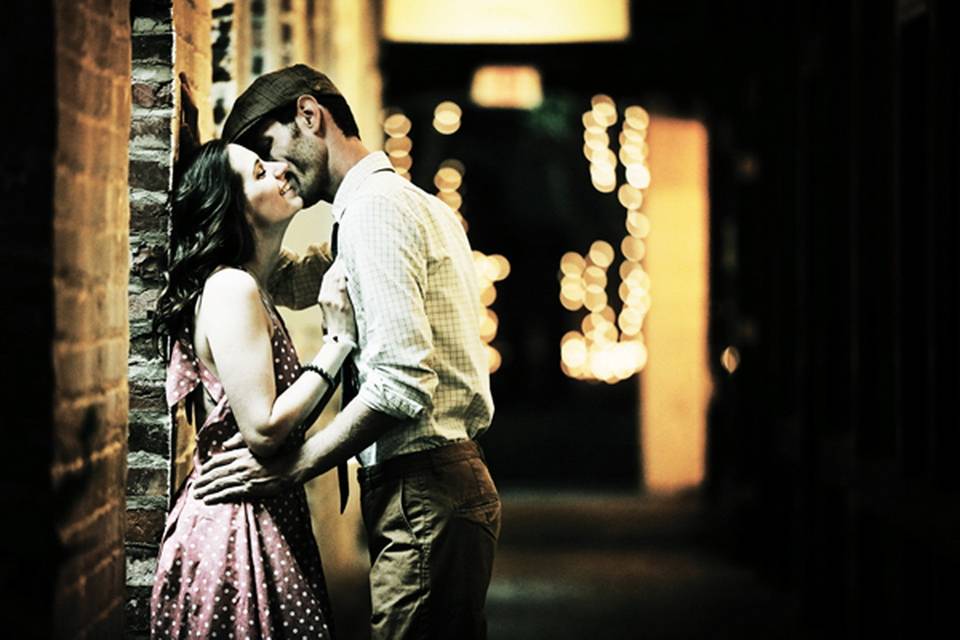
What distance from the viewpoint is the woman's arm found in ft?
11.4

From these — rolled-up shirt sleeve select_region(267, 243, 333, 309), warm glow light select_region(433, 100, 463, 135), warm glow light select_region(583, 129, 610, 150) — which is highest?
warm glow light select_region(433, 100, 463, 135)

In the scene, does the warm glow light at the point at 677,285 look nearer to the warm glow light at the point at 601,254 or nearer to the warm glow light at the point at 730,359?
the warm glow light at the point at 730,359

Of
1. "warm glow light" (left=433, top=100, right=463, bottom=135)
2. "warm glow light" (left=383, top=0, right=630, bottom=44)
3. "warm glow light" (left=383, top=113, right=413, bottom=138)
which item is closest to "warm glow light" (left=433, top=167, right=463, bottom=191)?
"warm glow light" (left=433, top=100, right=463, bottom=135)

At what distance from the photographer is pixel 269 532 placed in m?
3.54

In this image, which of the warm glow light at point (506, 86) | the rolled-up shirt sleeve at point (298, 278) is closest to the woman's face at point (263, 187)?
the rolled-up shirt sleeve at point (298, 278)

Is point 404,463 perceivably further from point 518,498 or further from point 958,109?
point 518,498

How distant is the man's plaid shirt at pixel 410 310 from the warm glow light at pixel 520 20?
4583mm

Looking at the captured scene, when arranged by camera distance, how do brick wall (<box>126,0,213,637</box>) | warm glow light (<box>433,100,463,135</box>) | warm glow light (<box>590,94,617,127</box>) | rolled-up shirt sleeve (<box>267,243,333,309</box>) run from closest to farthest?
brick wall (<box>126,0,213,637</box>), rolled-up shirt sleeve (<box>267,243,333,309</box>), warm glow light (<box>590,94,617,127</box>), warm glow light (<box>433,100,463,135</box>)

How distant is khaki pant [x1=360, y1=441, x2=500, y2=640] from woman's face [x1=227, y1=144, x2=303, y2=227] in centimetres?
66

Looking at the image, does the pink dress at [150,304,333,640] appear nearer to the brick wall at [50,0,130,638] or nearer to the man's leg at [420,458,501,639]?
the brick wall at [50,0,130,638]

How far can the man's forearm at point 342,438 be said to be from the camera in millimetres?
3547

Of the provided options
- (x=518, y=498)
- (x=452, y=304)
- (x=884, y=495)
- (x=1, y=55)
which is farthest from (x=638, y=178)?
(x=1, y=55)

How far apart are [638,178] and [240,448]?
11.6 metres

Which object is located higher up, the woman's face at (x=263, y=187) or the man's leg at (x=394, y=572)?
the woman's face at (x=263, y=187)
